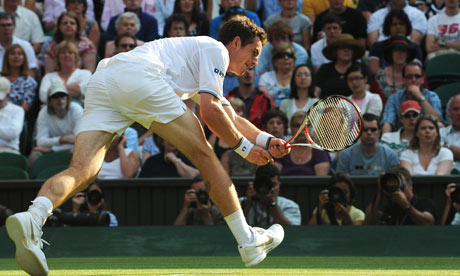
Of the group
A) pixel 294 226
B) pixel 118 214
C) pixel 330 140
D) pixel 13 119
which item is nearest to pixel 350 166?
pixel 294 226

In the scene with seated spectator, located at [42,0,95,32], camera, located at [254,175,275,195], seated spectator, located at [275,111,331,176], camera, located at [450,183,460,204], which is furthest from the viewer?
seated spectator, located at [42,0,95,32]

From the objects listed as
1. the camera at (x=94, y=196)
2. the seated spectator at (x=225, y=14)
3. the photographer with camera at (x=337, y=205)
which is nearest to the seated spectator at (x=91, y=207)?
the camera at (x=94, y=196)

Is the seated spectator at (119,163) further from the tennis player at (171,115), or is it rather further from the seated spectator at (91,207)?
the tennis player at (171,115)

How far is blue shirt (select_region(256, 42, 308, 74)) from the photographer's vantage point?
11.8 m

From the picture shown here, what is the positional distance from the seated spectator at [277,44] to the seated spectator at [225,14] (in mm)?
434

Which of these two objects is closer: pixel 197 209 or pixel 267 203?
pixel 267 203

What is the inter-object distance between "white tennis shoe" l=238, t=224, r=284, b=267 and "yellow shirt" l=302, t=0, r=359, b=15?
779cm

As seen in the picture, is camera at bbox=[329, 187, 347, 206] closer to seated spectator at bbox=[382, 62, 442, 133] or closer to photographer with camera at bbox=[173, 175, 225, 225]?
photographer with camera at bbox=[173, 175, 225, 225]

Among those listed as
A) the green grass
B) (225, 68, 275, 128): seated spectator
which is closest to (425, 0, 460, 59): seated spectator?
(225, 68, 275, 128): seated spectator

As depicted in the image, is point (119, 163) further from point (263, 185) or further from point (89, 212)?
point (263, 185)

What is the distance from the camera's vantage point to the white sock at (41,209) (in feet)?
17.0

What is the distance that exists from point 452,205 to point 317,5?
18.2 ft

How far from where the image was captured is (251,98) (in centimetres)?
1084

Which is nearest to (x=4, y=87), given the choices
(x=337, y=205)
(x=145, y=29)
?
(x=145, y=29)
